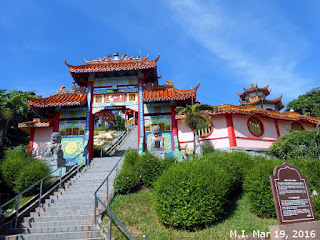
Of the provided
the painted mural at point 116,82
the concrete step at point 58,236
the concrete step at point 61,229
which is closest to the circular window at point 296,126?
the painted mural at point 116,82

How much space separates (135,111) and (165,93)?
7.96 feet

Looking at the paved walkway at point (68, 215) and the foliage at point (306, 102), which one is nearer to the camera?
the paved walkway at point (68, 215)

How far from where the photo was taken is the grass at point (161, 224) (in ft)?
22.1

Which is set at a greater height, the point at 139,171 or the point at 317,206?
the point at 139,171

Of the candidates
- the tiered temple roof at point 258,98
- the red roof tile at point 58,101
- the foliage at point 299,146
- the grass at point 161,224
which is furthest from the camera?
the tiered temple roof at point 258,98

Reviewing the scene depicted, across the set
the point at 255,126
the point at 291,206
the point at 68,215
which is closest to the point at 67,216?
the point at 68,215

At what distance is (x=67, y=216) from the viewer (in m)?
8.05

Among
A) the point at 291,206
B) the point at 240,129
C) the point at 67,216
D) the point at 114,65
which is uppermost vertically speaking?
the point at 114,65

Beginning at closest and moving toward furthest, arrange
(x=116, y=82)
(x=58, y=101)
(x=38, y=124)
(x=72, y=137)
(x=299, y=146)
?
(x=299, y=146) < (x=58, y=101) < (x=72, y=137) < (x=116, y=82) < (x=38, y=124)

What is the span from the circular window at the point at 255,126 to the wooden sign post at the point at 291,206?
12.9 meters

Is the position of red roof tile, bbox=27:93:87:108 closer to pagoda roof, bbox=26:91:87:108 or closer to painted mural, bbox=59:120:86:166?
pagoda roof, bbox=26:91:87:108

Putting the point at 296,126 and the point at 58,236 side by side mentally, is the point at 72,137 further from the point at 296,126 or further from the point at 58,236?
the point at 296,126

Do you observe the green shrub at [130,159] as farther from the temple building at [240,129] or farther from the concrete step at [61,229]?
the temple building at [240,129]

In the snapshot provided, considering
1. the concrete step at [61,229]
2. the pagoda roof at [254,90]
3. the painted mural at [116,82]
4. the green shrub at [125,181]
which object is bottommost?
the concrete step at [61,229]
